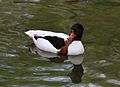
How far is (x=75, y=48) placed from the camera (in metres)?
15.3

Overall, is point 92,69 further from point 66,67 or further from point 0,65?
point 0,65

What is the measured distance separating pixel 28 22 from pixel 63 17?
1.39 m

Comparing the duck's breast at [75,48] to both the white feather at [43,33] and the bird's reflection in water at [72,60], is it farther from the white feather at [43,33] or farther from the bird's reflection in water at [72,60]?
the white feather at [43,33]

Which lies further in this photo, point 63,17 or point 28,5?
point 28,5

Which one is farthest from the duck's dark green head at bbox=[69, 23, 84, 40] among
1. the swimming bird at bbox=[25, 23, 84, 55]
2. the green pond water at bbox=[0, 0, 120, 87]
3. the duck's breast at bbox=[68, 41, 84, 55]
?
the green pond water at bbox=[0, 0, 120, 87]

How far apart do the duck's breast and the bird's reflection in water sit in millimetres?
124

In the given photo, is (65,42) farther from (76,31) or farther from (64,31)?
(64,31)

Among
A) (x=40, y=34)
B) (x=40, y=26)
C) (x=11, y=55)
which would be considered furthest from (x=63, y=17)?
(x=11, y=55)

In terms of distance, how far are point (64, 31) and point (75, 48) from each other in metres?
1.75

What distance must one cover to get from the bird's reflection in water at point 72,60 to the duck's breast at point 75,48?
0.12m

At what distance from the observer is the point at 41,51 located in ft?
51.0

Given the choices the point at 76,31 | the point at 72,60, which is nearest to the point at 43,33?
the point at 76,31

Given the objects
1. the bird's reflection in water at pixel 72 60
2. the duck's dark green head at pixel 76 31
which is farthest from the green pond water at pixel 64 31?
the duck's dark green head at pixel 76 31

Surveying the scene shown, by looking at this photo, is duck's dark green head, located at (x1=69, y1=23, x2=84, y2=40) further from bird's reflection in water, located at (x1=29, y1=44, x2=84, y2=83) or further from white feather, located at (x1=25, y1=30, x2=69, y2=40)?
bird's reflection in water, located at (x1=29, y1=44, x2=84, y2=83)
